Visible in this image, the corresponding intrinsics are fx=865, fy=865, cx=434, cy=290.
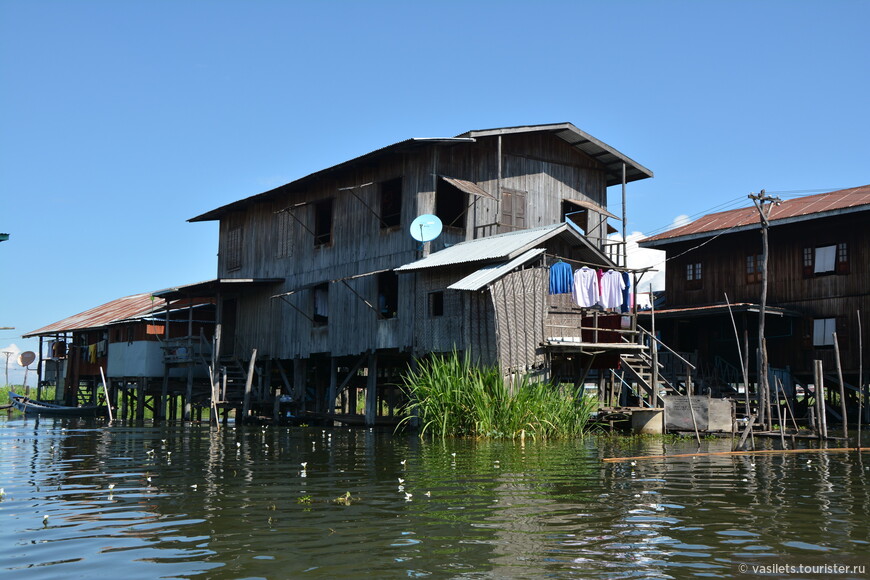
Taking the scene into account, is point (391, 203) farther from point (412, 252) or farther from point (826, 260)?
point (826, 260)

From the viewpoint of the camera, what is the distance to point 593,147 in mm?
27078

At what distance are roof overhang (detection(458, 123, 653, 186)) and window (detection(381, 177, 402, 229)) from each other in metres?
3.17

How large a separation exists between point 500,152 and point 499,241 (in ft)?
9.22

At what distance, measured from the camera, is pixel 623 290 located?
22641 millimetres

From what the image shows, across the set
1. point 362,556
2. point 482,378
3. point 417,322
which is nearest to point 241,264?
point 417,322

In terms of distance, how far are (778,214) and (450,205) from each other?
11986 millimetres

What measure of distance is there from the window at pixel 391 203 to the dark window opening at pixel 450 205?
1233mm

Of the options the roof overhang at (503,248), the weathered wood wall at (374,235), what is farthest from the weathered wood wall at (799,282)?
the roof overhang at (503,248)

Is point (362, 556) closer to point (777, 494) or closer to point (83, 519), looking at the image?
point (83, 519)

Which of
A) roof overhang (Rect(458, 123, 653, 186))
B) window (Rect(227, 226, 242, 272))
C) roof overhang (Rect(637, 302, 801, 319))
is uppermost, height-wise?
roof overhang (Rect(458, 123, 653, 186))

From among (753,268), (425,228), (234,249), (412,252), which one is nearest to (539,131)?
(425,228)

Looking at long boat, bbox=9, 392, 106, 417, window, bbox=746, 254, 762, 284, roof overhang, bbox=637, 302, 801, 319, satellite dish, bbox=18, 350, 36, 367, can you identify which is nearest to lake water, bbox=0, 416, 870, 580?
roof overhang, bbox=637, 302, 801, 319

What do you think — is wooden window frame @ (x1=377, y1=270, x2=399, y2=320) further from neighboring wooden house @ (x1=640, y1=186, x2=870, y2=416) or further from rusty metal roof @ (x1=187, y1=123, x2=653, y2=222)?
neighboring wooden house @ (x1=640, y1=186, x2=870, y2=416)

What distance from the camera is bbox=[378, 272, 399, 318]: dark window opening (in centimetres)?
2570
